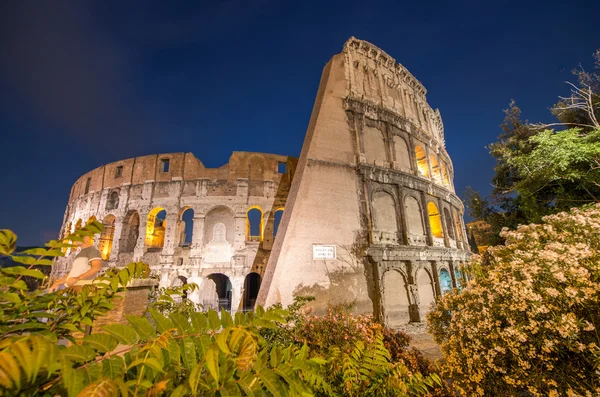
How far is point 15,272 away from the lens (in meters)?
A: 1.45

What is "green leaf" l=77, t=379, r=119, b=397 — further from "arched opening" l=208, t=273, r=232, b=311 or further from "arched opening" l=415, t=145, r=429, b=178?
"arched opening" l=208, t=273, r=232, b=311

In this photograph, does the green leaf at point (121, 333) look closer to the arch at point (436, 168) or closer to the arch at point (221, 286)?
the arch at point (221, 286)

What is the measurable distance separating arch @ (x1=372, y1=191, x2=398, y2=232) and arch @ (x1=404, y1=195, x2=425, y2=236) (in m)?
0.92

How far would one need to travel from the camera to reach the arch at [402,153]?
15.3 metres

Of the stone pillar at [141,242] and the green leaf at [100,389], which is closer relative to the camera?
the green leaf at [100,389]

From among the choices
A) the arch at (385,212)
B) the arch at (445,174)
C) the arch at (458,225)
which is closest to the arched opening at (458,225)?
the arch at (458,225)

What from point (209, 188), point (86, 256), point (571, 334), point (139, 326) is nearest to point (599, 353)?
point (571, 334)

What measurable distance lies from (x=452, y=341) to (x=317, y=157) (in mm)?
8955

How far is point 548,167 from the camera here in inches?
430

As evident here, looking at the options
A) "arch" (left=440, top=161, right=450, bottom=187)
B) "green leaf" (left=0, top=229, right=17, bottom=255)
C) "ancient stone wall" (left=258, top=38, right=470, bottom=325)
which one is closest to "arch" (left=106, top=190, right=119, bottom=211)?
"ancient stone wall" (left=258, top=38, right=470, bottom=325)

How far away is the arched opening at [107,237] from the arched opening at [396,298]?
68.0ft

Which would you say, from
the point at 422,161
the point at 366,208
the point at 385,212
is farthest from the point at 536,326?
the point at 422,161

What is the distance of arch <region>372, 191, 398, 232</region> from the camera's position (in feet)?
42.2

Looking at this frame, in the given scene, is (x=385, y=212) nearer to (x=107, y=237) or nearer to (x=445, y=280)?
(x=445, y=280)
